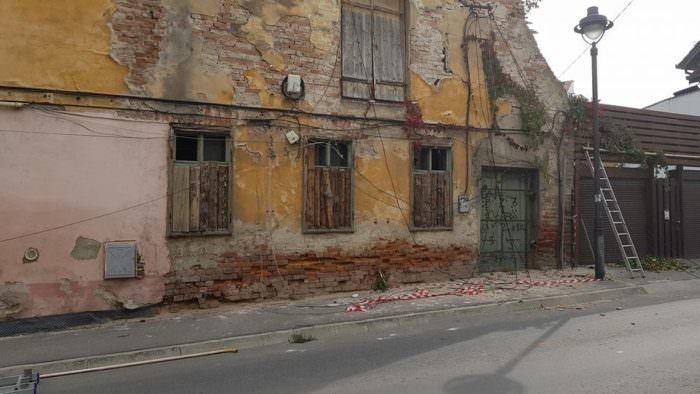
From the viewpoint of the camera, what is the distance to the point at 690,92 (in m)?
22.5

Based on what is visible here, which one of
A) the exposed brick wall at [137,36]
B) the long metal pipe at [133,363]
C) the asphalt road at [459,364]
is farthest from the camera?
the exposed brick wall at [137,36]

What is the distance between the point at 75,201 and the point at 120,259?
1.12 meters

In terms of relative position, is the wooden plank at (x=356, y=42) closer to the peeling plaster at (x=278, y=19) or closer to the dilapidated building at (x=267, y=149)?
the dilapidated building at (x=267, y=149)

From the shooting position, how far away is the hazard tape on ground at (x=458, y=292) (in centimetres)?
885

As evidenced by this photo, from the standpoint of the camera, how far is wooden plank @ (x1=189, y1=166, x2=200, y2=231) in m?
8.73

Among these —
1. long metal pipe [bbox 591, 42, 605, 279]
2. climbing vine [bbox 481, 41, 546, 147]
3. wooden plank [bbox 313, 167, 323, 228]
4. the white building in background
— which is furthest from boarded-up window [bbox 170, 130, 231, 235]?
the white building in background

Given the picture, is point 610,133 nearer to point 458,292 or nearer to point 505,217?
point 505,217

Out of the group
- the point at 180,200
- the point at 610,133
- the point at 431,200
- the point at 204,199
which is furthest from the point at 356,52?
the point at 610,133

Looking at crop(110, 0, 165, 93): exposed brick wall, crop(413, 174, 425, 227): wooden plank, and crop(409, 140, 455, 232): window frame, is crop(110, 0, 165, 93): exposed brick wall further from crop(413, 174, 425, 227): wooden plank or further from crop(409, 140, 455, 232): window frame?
crop(413, 174, 425, 227): wooden plank

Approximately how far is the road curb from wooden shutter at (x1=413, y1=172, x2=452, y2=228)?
101 inches

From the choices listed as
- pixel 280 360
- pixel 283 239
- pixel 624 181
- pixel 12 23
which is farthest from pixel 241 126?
pixel 624 181

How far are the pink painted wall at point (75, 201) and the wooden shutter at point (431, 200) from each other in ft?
16.4

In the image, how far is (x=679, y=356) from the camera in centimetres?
582

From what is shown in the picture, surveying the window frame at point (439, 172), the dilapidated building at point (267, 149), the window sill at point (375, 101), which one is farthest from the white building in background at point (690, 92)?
the window sill at point (375, 101)
